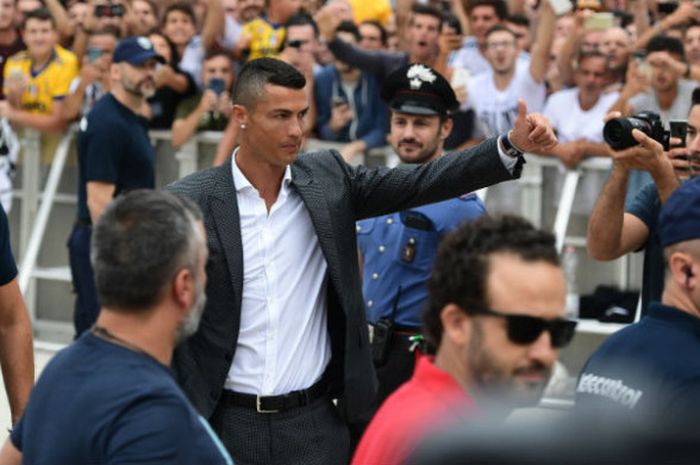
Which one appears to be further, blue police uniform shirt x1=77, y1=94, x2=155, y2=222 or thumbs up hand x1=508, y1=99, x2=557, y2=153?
blue police uniform shirt x1=77, y1=94, x2=155, y2=222

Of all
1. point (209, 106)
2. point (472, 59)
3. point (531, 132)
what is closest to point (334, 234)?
point (531, 132)

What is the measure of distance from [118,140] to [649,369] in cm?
593

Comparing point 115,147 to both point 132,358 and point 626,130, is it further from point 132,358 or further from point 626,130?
point 132,358

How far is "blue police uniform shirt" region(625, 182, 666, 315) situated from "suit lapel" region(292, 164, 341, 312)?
1090 millimetres

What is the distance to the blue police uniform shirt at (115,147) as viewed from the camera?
866 cm

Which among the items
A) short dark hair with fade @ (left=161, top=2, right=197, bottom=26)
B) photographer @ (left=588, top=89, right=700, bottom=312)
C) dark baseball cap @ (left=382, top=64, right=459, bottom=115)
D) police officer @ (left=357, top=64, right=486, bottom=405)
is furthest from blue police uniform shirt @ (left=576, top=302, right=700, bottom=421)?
short dark hair with fade @ (left=161, top=2, right=197, bottom=26)

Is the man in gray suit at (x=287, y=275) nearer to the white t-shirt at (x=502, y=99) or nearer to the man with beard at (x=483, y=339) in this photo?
the man with beard at (x=483, y=339)

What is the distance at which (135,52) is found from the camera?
9.07 meters

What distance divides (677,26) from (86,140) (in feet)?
13.4

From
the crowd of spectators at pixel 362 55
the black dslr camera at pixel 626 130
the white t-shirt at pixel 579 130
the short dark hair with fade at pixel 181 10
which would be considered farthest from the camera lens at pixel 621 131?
the short dark hair with fade at pixel 181 10

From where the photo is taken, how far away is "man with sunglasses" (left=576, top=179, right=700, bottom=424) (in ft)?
10.1

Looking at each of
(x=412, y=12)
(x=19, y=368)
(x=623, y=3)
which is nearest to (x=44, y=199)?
(x=412, y=12)

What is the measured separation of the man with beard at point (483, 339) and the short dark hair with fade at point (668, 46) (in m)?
6.12

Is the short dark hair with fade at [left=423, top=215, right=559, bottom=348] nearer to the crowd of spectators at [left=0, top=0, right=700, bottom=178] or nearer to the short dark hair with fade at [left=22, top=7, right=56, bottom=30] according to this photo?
the crowd of spectators at [left=0, top=0, right=700, bottom=178]
